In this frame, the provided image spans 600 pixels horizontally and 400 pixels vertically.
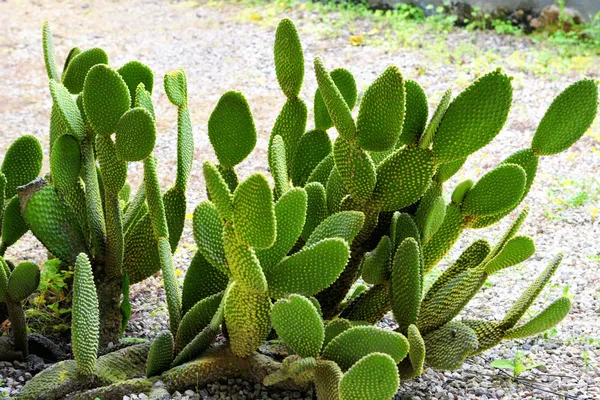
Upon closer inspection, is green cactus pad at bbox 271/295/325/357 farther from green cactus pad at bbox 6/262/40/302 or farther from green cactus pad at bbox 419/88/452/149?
green cactus pad at bbox 6/262/40/302

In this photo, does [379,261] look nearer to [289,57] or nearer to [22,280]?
[289,57]

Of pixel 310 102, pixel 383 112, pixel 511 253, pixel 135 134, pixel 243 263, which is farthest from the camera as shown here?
pixel 310 102

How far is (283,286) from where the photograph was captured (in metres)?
1.75

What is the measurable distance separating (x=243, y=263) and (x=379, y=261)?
1.37 feet

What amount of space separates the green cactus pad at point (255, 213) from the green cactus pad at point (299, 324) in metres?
0.15

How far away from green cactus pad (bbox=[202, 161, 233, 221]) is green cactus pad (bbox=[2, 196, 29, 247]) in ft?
2.72

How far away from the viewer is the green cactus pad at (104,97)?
1899mm

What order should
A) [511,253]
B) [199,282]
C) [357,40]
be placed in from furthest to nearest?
[357,40]
[199,282]
[511,253]

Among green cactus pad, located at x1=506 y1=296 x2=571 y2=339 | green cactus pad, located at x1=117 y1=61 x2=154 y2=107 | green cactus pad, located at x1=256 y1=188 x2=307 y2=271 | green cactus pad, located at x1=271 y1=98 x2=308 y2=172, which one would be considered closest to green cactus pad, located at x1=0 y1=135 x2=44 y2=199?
green cactus pad, located at x1=117 y1=61 x2=154 y2=107

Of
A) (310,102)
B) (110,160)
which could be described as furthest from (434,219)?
(310,102)

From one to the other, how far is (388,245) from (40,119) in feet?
12.3

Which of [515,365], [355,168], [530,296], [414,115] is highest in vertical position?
[414,115]

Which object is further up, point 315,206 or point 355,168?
point 355,168

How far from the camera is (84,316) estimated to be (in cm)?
181
